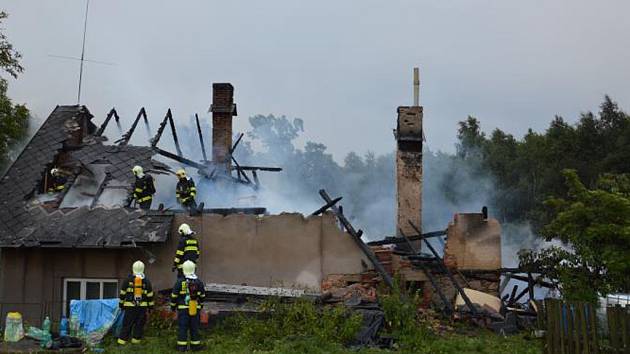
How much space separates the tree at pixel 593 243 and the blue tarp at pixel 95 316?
8332 millimetres

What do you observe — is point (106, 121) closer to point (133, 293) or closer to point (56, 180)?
point (56, 180)

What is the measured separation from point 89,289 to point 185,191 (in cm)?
292

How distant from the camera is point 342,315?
11.5 metres

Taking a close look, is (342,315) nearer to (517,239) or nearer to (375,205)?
(375,205)

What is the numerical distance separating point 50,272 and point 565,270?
1056cm

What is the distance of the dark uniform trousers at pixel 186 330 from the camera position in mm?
10688

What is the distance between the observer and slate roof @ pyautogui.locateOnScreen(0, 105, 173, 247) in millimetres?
13164

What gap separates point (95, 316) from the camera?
37.7 ft

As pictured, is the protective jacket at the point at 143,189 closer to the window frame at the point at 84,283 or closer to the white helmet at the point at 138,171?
the white helmet at the point at 138,171

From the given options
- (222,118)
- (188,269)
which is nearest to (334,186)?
(222,118)

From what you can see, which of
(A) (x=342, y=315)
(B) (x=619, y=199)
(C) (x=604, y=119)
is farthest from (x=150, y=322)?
(C) (x=604, y=119)

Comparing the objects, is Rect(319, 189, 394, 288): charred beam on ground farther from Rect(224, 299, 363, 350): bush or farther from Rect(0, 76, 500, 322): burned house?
Rect(224, 299, 363, 350): bush

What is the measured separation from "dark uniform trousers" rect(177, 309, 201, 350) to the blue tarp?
58.9 inches

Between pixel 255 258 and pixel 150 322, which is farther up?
pixel 255 258
